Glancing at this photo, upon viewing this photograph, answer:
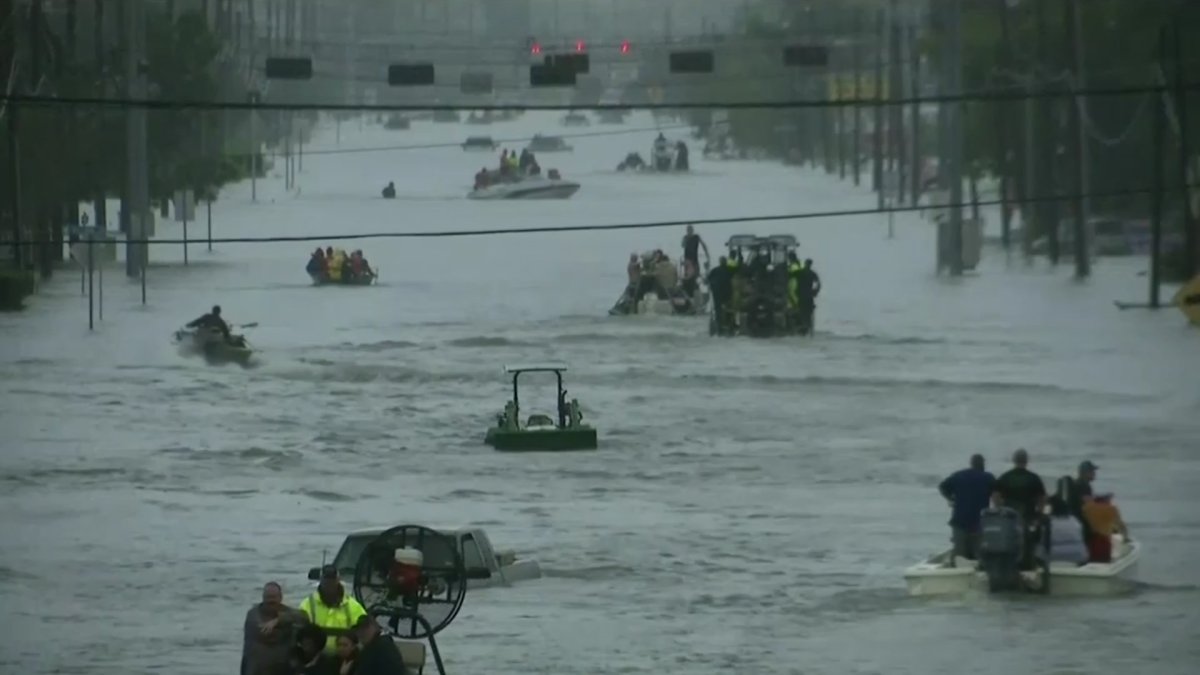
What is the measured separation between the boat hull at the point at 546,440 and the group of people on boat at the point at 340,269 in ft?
156

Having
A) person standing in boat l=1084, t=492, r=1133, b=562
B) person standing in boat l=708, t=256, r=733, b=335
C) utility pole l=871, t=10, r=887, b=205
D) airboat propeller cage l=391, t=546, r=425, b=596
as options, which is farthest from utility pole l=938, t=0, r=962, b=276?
airboat propeller cage l=391, t=546, r=425, b=596

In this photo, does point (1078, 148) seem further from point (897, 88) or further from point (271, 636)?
point (271, 636)

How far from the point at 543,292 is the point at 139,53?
13943 mm

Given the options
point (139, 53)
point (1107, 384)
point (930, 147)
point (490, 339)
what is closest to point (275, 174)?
point (930, 147)

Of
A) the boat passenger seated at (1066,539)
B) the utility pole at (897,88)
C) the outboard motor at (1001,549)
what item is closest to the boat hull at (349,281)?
the utility pole at (897,88)

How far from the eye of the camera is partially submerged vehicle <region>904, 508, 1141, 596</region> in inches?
1276

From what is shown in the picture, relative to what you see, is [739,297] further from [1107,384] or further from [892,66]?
[892,66]

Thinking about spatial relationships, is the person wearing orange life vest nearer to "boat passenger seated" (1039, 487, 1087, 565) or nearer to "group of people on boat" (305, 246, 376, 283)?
"boat passenger seated" (1039, 487, 1087, 565)

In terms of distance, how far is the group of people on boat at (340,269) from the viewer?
333 ft

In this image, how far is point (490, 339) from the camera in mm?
77000

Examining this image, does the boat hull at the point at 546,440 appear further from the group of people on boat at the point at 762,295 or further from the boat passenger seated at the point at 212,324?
the boat passenger seated at the point at 212,324

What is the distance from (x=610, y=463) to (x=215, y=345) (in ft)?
70.1

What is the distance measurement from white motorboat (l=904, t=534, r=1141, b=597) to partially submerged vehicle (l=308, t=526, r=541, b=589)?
14.8 feet

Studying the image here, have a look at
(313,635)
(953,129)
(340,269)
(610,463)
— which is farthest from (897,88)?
(313,635)
